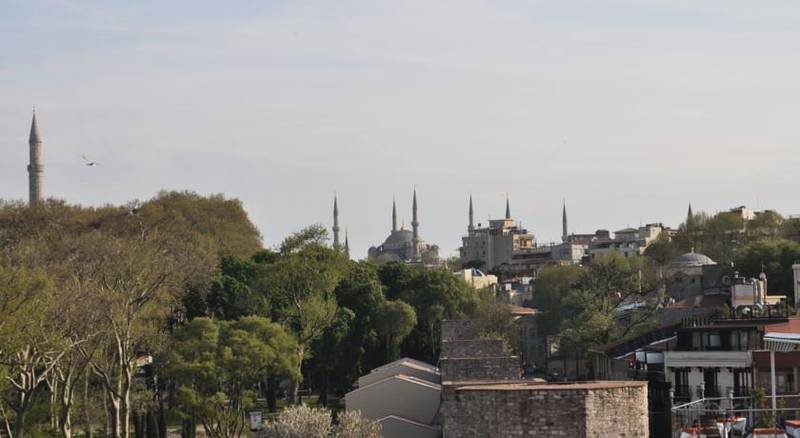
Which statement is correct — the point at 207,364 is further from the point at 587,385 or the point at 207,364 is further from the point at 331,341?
the point at 587,385

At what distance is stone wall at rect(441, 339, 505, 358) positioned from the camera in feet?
135

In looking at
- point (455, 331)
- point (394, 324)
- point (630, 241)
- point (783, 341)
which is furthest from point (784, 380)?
point (630, 241)

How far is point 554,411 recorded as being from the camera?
1723 cm

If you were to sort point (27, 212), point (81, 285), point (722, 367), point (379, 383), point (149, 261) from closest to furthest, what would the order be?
point (722, 367), point (379, 383), point (81, 285), point (149, 261), point (27, 212)

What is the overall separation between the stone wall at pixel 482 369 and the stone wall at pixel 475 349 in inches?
133

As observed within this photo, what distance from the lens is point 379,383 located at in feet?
160

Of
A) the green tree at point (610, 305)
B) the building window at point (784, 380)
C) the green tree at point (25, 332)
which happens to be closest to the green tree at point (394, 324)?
the green tree at point (610, 305)

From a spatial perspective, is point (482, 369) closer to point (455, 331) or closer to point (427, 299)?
point (455, 331)

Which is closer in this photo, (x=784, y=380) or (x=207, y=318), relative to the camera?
(x=784, y=380)

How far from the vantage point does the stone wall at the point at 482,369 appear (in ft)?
116

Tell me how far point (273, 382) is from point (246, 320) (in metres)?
5.89

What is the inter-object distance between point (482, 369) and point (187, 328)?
25.1 metres

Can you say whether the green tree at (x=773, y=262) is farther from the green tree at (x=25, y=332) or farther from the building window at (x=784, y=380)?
the building window at (x=784, y=380)

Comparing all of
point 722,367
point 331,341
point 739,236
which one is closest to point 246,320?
point 331,341
